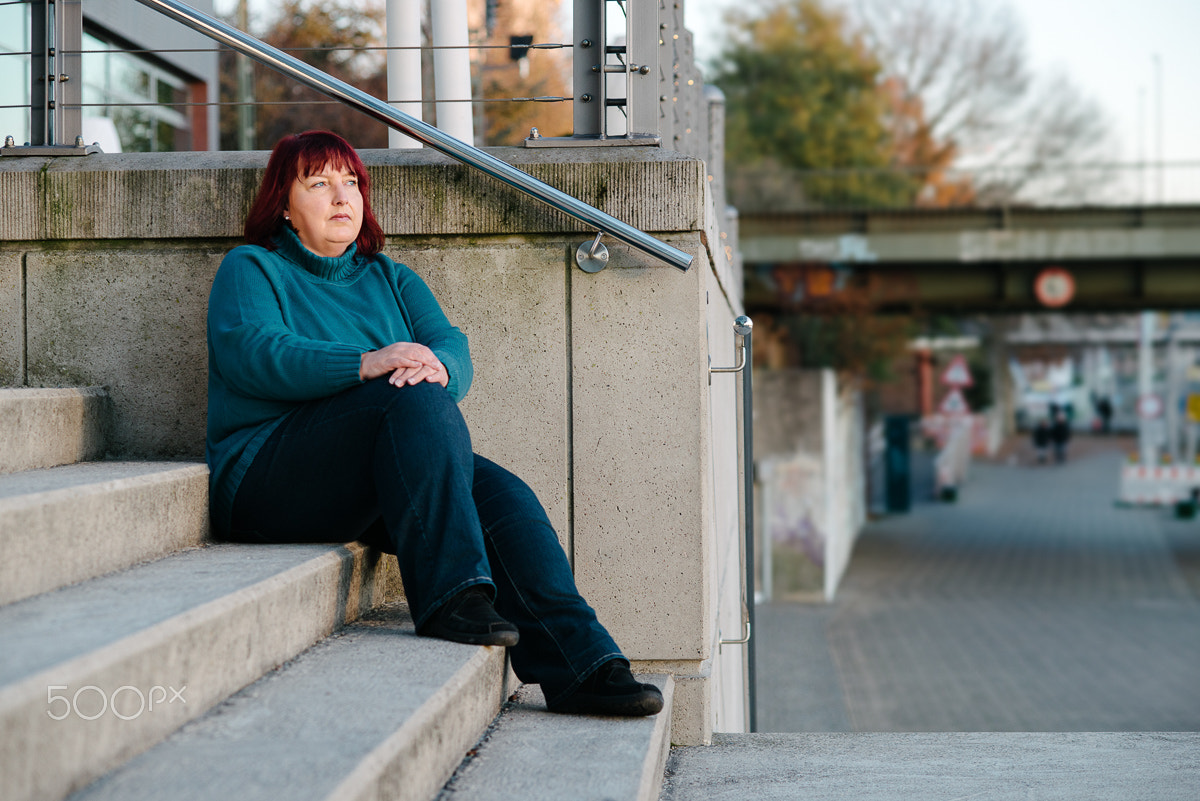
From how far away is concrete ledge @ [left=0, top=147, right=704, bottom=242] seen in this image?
3561 millimetres

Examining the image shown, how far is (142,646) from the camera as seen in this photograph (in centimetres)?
207

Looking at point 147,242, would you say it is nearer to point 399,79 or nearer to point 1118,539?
point 399,79

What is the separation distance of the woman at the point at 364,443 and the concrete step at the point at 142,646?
0.19m

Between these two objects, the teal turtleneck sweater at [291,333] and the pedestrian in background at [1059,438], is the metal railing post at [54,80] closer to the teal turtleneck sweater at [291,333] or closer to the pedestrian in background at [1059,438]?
the teal turtleneck sweater at [291,333]

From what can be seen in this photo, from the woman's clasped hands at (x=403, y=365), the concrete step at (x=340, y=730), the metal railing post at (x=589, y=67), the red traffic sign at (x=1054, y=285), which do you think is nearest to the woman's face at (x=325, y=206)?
the woman's clasped hands at (x=403, y=365)

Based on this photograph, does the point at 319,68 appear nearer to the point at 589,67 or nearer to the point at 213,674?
the point at 589,67

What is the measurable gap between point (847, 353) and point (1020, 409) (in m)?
57.1

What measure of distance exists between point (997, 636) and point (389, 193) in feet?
35.9

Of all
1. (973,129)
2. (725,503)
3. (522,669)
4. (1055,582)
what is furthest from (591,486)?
(973,129)

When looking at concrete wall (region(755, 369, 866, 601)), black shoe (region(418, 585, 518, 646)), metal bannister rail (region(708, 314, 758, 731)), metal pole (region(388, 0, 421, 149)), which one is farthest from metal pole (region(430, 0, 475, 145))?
concrete wall (region(755, 369, 866, 601))

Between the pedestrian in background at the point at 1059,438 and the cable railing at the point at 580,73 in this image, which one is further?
the pedestrian in background at the point at 1059,438

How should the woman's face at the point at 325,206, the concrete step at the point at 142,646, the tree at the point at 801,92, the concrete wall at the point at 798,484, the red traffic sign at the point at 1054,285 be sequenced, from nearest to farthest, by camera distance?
the concrete step at the point at 142,646
the woman's face at the point at 325,206
the concrete wall at the point at 798,484
the red traffic sign at the point at 1054,285
the tree at the point at 801,92

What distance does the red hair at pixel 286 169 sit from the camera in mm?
3332

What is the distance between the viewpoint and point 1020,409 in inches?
3039
